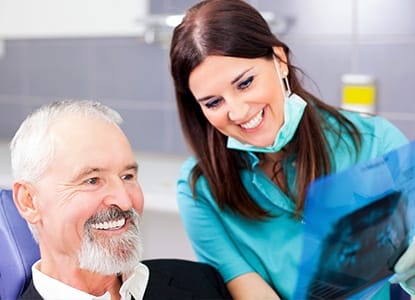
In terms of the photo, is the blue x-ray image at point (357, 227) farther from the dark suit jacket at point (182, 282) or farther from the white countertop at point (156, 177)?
the white countertop at point (156, 177)

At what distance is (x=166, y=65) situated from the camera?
305 centimetres

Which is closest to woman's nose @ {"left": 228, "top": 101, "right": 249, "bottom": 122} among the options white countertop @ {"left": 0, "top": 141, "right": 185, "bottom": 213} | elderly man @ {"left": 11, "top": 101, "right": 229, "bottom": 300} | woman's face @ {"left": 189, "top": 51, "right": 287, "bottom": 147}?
woman's face @ {"left": 189, "top": 51, "right": 287, "bottom": 147}

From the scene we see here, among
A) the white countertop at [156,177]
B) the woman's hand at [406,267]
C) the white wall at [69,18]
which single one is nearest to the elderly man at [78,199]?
the woman's hand at [406,267]

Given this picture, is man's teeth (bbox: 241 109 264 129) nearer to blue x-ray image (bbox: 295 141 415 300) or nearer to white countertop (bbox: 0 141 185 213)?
blue x-ray image (bbox: 295 141 415 300)

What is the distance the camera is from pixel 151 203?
2684 mm

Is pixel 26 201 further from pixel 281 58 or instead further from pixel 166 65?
pixel 166 65

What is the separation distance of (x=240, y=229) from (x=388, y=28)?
1.18 meters

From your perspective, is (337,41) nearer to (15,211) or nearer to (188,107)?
(188,107)

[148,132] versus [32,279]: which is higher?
[32,279]

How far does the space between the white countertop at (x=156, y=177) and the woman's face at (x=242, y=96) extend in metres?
0.99

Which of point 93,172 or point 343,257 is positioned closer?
point 343,257

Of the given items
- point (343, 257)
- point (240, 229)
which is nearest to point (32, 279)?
point (240, 229)

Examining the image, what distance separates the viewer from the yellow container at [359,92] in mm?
2629

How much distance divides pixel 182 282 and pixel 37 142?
0.49 metres
